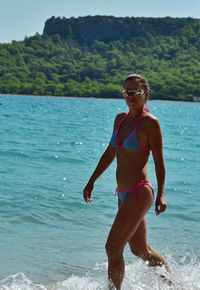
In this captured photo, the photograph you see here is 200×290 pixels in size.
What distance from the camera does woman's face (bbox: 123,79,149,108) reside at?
3748 millimetres

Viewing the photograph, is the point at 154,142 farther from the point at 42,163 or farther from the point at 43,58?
the point at 43,58

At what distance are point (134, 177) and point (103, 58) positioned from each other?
135 meters

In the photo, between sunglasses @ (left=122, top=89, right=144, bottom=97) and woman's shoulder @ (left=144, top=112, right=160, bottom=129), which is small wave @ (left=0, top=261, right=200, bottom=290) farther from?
sunglasses @ (left=122, top=89, right=144, bottom=97)

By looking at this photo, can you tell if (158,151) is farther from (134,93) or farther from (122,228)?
(122,228)

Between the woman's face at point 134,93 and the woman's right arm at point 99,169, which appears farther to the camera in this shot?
the woman's right arm at point 99,169

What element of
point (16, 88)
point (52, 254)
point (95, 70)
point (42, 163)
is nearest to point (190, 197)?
point (52, 254)

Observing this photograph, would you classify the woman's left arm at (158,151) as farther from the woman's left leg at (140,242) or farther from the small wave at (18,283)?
the small wave at (18,283)

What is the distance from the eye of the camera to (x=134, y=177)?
3.70m

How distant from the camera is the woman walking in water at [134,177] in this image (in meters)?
3.58

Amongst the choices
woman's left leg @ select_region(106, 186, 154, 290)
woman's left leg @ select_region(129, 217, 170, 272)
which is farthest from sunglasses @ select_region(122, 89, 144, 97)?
woman's left leg @ select_region(129, 217, 170, 272)

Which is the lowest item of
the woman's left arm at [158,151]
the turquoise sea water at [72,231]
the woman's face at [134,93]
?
the turquoise sea water at [72,231]

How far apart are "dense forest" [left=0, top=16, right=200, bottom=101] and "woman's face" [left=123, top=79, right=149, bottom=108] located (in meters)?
104

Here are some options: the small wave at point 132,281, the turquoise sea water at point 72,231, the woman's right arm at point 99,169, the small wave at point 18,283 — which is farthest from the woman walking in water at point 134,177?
the small wave at point 18,283


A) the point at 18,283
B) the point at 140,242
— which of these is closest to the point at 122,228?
the point at 140,242
